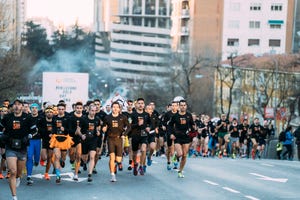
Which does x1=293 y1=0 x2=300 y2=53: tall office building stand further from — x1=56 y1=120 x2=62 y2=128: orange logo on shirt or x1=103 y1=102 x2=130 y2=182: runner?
x1=56 y1=120 x2=62 y2=128: orange logo on shirt

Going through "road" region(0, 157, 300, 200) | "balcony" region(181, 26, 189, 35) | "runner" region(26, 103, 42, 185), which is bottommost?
"road" region(0, 157, 300, 200)

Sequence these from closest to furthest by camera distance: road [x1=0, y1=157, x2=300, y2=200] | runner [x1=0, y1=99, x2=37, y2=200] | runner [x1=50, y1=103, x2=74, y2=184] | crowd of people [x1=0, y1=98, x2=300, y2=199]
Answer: runner [x1=0, y1=99, x2=37, y2=200]
road [x1=0, y1=157, x2=300, y2=200]
crowd of people [x1=0, y1=98, x2=300, y2=199]
runner [x1=50, y1=103, x2=74, y2=184]

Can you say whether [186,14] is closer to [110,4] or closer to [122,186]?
[110,4]

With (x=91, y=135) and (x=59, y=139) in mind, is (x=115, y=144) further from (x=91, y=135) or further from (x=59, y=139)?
(x=59, y=139)

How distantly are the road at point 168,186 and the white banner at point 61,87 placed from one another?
14.0 m

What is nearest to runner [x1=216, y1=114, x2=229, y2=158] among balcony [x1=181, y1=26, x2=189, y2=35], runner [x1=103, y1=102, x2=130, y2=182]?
runner [x1=103, y1=102, x2=130, y2=182]

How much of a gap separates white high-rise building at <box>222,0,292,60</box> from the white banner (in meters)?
67.1

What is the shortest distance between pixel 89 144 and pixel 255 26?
89.4 meters

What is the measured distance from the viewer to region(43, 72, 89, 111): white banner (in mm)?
33188

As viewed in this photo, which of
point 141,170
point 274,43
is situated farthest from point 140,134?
point 274,43

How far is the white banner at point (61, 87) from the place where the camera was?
3319 centimetres

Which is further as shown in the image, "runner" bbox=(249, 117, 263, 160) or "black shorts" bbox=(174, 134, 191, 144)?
"runner" bbox=(249, 117, 263, 160)

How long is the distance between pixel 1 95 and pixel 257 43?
231 feet

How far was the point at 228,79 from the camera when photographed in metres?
76.4
